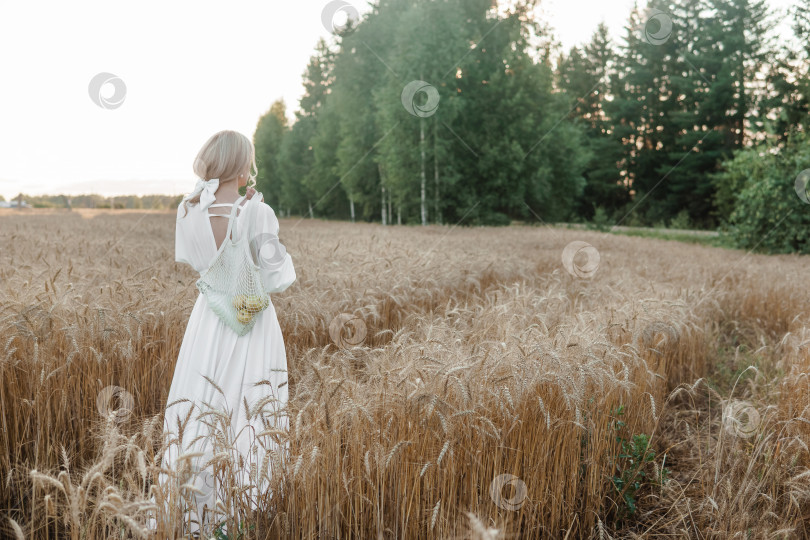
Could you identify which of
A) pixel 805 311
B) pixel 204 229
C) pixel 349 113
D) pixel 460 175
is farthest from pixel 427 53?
pixel 204 229

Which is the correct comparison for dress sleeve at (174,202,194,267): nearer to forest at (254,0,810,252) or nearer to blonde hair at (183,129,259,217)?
blonde hair at (183,129,259,217)

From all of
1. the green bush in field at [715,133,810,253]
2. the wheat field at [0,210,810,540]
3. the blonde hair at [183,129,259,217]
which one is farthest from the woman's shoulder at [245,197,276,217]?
the green bush in field at [715,133,810,253]

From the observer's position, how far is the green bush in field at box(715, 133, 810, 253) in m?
13.8

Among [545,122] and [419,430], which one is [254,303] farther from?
[545,122]

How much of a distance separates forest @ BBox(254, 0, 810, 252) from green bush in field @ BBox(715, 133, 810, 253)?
4 centimetres

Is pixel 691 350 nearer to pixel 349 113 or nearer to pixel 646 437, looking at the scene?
pixel 646 437

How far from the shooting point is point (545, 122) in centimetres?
2716

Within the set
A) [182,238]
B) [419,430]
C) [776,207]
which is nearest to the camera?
[419,430]

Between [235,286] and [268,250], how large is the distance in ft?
0.83

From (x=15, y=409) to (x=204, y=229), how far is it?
4.58ft

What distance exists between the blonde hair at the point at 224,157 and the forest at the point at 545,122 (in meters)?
14.8

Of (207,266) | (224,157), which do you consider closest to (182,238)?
(207,266)

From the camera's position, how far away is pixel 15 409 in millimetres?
2807

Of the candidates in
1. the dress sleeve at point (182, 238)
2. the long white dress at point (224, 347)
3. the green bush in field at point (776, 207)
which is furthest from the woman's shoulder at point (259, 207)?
the green bush in field at point (776, 207)
